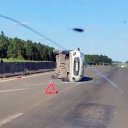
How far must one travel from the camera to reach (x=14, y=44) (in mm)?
151250

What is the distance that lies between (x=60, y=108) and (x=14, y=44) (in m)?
134

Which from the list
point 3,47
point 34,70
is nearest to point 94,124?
point 34,70

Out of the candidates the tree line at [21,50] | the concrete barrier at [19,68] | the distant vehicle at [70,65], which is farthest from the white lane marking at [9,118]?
the tree line at [21,50]

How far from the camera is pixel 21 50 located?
15438 cm

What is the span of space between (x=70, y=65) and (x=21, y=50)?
10878cm

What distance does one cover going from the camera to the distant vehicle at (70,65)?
45625 mm

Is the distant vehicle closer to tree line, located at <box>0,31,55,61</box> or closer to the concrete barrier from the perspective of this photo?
the concrete barrier

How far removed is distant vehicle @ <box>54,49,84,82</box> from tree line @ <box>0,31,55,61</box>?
95.3m

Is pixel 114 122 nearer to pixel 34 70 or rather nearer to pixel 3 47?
pixel 34 70

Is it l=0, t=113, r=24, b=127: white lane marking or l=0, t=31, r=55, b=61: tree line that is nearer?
l=0, t=113, r=24, b=127: white lane marking

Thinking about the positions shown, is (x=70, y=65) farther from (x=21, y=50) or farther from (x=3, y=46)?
(x=21, y=50)

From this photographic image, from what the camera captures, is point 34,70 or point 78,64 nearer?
point 78,64

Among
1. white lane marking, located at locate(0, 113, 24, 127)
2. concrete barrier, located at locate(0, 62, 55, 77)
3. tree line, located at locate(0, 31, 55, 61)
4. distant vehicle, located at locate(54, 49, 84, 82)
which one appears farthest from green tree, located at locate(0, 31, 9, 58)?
white lane marking, located at locate(0, 113, 24, 127)

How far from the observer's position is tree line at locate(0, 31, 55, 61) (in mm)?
146750
